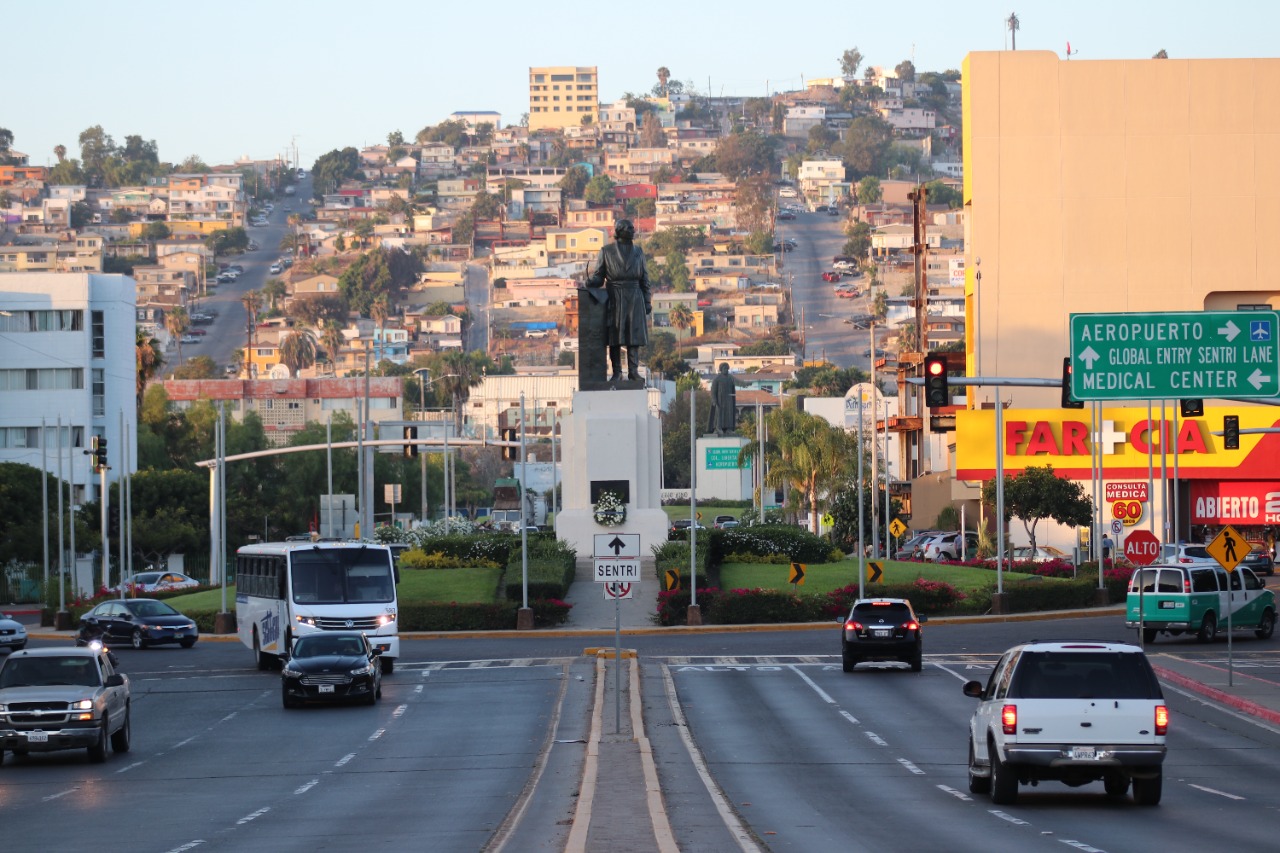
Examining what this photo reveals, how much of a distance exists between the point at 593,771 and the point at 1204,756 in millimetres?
9690

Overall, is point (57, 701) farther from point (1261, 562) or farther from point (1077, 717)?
point (1261, 562)

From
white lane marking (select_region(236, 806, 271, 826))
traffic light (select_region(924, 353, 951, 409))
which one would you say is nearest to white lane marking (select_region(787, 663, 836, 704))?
traffic light (select_region(924, 353, 951, 409))

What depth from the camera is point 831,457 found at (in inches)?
3538

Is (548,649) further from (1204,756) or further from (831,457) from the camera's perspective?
(831,457)

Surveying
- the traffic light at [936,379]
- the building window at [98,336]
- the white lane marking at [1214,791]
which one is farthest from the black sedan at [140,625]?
the building window at [98,336]

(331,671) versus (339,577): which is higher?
(339,577)

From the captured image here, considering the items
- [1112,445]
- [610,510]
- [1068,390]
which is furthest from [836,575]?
[1112,445]

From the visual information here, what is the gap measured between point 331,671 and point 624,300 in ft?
92.6

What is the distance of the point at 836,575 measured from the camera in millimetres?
60531

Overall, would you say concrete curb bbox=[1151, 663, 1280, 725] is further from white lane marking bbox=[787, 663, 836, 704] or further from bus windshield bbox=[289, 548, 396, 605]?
bus windshield bbox=[289, 548, 396, 605]

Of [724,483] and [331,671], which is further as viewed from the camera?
[724,483]

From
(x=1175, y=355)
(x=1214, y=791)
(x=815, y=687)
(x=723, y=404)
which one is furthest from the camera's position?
(x=723, y=404)

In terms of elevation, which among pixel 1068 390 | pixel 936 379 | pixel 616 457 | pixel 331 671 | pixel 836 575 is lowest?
pixel 331 671

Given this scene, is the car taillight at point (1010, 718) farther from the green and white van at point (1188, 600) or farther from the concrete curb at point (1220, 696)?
the green and white van at point (1188, 600)
